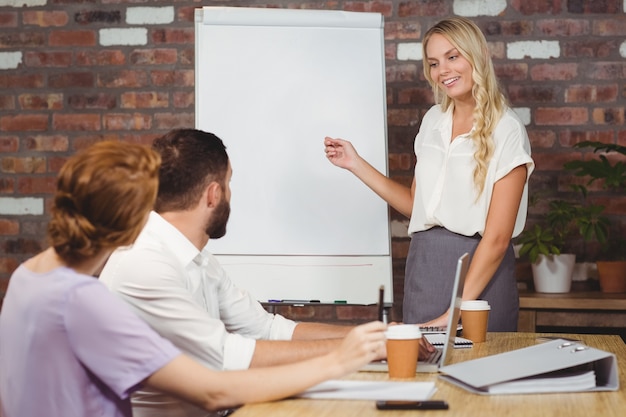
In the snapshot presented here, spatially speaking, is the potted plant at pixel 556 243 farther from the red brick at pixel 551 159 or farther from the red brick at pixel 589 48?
the red brick at pixel 589 48

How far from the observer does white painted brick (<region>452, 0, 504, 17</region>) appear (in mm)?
3322

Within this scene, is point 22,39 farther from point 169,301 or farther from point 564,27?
point 169,301

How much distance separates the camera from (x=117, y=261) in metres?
1.63

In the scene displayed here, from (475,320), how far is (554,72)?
65.1 inches

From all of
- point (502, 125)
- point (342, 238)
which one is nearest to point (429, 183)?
point (502, 125)

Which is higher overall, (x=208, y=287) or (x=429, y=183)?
(x=429, y=183)

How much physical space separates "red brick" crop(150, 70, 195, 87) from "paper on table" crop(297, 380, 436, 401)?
2242mm

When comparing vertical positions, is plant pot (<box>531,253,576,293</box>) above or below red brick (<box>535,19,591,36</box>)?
below

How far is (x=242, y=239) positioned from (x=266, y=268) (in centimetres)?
13

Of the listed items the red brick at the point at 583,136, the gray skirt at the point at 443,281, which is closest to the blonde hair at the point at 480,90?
the gray skirt at the point at 443,281

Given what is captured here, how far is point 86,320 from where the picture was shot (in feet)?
→ 4.07

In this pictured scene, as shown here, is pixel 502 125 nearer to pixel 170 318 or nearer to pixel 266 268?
pixel 266 268

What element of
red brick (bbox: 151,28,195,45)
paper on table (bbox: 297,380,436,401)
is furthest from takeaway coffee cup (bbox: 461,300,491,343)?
red brick (bbox: 151,28,195,45)

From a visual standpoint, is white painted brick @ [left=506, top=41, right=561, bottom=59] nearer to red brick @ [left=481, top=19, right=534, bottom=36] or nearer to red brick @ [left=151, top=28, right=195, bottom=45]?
red brick @ [left=481, top=19, right=534, bottom=36]
